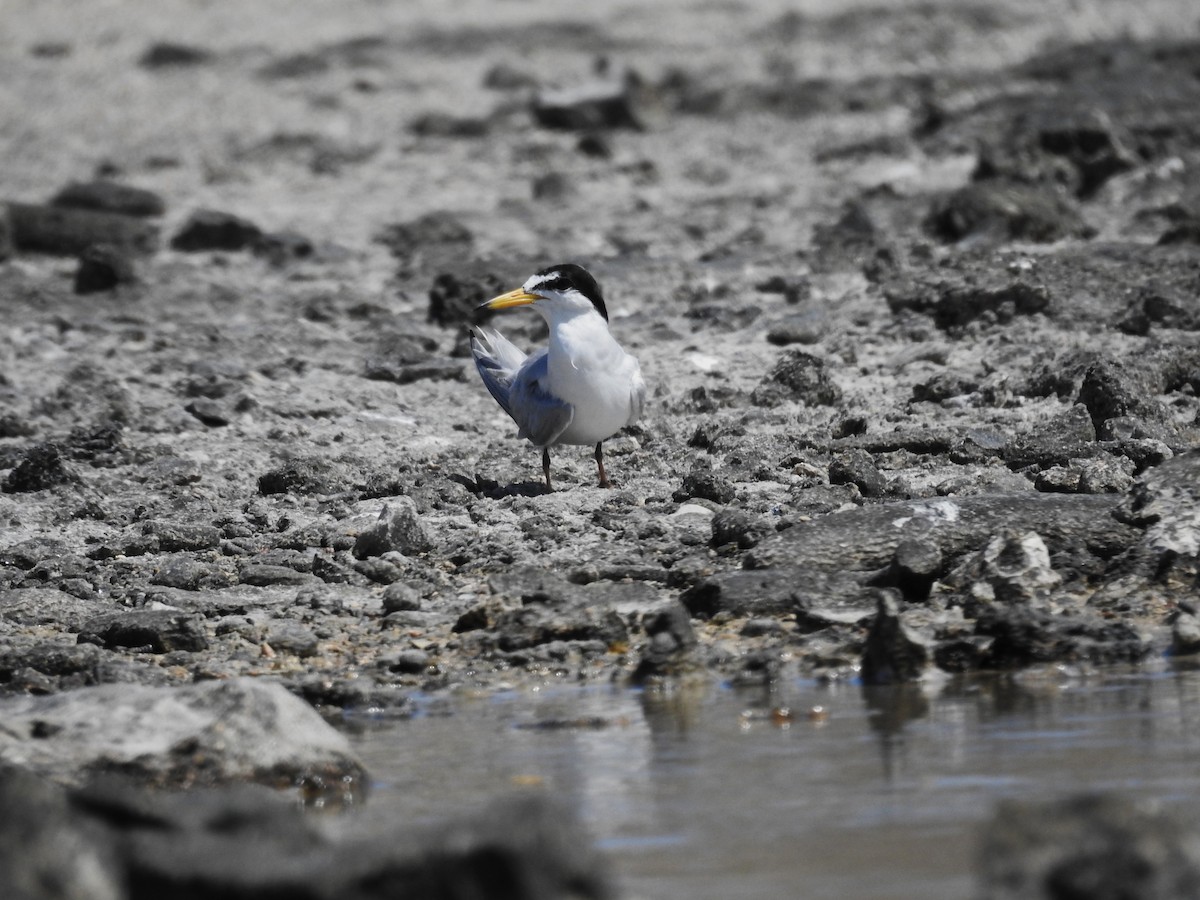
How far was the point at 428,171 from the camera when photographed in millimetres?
20406

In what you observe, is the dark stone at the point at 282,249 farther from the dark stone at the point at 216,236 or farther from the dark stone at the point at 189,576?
the dark stone at the point at 189,576

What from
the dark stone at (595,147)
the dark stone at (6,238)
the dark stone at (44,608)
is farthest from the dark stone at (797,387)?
the dark stone at (595,147)

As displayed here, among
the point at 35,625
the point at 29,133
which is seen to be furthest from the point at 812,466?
the point at 29,133

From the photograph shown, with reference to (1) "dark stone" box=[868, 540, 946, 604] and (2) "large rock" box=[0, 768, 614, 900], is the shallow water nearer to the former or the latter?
(2) "large rock" box=[0, 768, 614, 900]

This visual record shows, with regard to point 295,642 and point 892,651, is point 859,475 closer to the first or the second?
point 892,651

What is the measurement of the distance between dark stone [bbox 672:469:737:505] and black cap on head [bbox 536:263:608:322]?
1128 mm

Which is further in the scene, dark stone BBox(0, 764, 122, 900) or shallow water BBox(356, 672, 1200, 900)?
shallow water BBox(356, 672, 1200, 900)

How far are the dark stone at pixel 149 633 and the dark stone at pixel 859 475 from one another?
318cm

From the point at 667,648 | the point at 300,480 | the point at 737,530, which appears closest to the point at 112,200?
the point at 300,480

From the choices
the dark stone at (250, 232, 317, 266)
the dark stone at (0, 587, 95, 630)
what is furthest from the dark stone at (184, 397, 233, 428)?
the dark stone at (250, 232, 317, 266)

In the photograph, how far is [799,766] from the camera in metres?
5.59

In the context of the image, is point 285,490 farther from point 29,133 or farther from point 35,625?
point 29,133

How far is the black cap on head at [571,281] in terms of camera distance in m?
9.92

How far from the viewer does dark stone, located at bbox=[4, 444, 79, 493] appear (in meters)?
10.0
